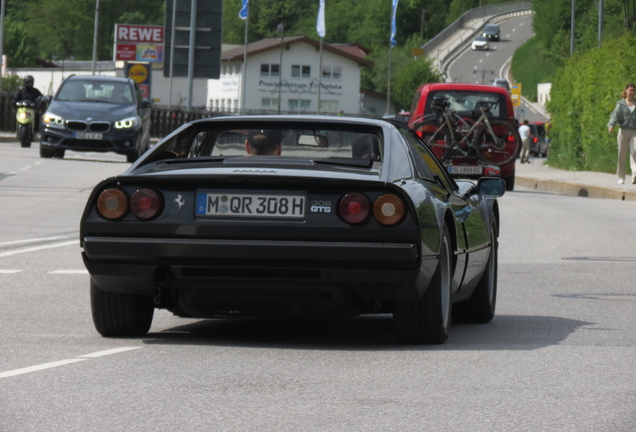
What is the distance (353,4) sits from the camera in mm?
195750

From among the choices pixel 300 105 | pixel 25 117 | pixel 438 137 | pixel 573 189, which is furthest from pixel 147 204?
pixel 300 105

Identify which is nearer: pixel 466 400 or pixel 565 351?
pixel 466 400

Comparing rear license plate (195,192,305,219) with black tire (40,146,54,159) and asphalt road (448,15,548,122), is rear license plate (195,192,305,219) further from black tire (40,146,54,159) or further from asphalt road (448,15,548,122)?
asphalt road (448,15,548,122)

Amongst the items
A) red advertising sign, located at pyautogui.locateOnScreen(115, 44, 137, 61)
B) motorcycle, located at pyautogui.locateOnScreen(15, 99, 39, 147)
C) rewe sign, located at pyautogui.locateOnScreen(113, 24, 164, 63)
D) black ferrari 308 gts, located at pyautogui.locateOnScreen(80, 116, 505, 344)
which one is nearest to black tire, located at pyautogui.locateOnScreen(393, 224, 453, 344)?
black ferrari 308 gts, located at pyautogui.locateOnScreen(80, 116, 505, 344)

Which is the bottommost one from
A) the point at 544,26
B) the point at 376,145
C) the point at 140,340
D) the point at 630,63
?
the point at 140,340

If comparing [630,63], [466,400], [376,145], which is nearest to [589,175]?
[630,63]

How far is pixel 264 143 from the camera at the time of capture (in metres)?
7.23

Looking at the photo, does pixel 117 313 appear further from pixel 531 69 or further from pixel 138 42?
pixel 531 69

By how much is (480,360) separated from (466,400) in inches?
45.6

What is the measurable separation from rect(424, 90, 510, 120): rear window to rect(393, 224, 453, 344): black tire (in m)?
18.2

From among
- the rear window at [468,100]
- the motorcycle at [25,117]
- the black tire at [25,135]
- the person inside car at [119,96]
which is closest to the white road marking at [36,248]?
the rear window at [468,100]

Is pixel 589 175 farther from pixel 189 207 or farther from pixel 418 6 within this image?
pixel 418 6

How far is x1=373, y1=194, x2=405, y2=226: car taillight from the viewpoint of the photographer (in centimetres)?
634

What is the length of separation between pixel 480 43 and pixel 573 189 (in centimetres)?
12456
